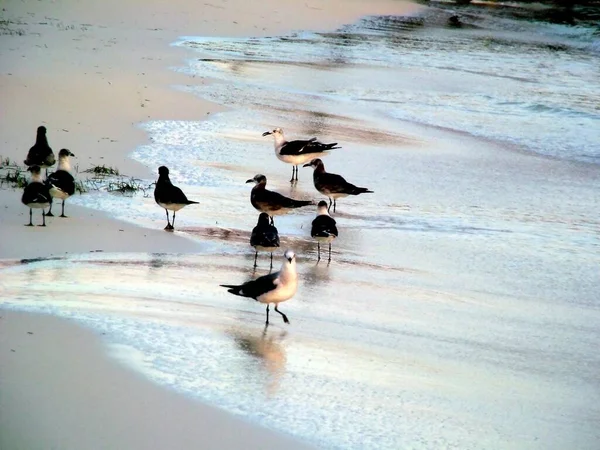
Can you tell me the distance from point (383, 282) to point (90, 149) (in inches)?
204

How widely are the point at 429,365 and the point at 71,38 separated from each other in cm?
1755

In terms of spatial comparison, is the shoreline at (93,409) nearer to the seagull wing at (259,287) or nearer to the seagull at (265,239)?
the seagull wing at (259,287)

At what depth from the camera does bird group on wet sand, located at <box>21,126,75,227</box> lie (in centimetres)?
967

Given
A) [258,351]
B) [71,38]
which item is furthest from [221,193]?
[71,38]

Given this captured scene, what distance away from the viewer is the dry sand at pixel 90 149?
554 centimetres

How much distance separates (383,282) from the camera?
9078 millimetres

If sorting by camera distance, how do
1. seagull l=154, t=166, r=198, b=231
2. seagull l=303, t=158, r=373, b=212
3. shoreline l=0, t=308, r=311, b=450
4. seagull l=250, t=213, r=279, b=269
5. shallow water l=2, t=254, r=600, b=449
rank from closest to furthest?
shoreline l=0, t=308, r=311, b=450 → shallow water l=2, t=254, r=600, b=449 → seagull l=250, t=213, r=279, b=269 → seagull l=154, t=166, r=198, b=231 → seagull l=303, t=158, r=373, b=212

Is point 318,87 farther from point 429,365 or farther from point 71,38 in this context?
point 429,365

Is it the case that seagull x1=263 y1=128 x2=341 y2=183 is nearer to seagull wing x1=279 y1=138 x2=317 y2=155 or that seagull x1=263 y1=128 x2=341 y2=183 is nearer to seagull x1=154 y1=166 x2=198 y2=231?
seagull wing x1=279 y1=138 x2=317 y2=155

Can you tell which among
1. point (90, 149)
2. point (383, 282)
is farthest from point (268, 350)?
point (90, 149)

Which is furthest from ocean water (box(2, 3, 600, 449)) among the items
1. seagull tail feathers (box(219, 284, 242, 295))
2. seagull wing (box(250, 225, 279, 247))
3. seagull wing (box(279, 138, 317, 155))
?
seagull wing (box(279, 138, 317, 155))

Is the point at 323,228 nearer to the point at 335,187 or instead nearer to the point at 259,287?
the point at 335,187

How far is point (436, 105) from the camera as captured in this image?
2094cm

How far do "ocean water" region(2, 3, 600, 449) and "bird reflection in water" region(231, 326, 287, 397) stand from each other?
0.8 inches
